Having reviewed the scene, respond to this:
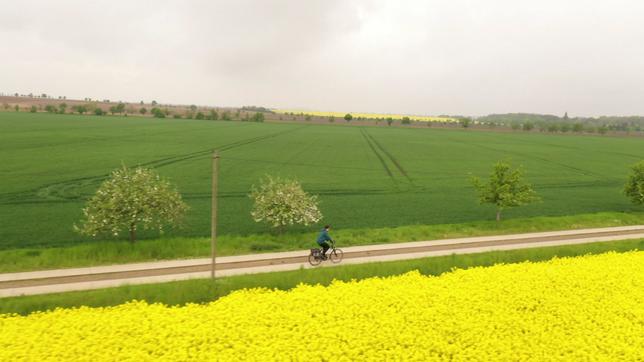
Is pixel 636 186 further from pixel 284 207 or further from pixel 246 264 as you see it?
pixel 246 264

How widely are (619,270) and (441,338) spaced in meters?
12.3

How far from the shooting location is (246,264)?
834 inches

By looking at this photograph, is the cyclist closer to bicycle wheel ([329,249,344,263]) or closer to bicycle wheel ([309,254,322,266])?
bicycle wheel ([309,254,322,266])

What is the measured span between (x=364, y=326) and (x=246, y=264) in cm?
957

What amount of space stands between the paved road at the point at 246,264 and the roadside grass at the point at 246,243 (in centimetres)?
94

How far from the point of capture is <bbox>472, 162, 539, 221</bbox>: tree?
1251 inches

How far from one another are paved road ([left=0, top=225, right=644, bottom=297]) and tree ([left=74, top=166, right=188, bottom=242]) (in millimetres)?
3401

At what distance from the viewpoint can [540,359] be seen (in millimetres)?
12031

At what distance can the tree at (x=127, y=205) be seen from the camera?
2270 centimetres

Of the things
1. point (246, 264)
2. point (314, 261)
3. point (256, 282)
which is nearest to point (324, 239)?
point (314, 261)

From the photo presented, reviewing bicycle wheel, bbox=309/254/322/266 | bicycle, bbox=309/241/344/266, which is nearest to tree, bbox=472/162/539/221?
bicycle, bbox=309/241/344/266

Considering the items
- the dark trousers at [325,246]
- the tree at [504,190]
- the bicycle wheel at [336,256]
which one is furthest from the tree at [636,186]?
the dark trousers at [325,246]

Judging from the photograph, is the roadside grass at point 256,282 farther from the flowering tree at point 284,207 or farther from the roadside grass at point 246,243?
the flowering tree at point 284,207

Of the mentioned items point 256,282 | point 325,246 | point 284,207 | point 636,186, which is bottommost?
point 256,282
